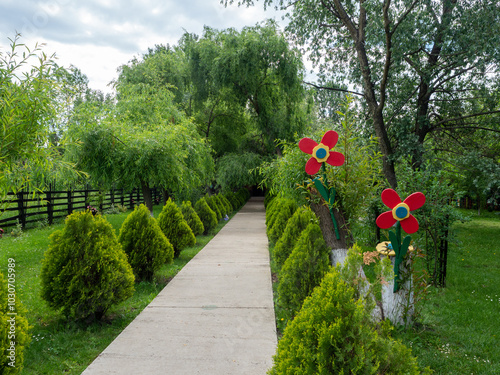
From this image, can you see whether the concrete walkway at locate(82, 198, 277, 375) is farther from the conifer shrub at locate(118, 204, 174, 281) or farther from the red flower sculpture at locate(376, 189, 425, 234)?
the red flower sculpture at locate(376, 189, 425, 234)

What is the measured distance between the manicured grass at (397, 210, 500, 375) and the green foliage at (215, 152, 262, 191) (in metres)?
10.8

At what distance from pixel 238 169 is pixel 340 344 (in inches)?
584

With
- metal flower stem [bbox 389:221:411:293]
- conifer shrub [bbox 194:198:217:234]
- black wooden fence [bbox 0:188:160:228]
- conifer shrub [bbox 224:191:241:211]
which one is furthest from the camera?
conifer shrub [bbox 224:191:241:211]

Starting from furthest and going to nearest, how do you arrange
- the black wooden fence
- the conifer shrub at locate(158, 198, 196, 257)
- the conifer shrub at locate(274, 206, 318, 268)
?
the black wooden fence
the conifer shrub at locate(158, 198, 196, 257)
the conifer shrub at locate(274, 206, 318, 268)

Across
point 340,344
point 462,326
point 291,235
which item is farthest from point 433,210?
point 340,344

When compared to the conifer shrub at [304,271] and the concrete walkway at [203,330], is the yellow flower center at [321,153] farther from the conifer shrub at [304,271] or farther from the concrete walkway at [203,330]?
the concrete walkway at [203,330]

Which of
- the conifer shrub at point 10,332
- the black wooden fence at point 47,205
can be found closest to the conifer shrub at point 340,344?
the conifer shrub at point 10,332

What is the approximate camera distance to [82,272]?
3.73 m

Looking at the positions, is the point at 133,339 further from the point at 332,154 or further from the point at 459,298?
the point at 459,298

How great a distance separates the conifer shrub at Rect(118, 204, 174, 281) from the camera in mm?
5551

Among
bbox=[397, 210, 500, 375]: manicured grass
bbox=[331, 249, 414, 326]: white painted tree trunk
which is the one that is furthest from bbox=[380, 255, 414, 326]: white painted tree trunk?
bbox=[397, 210, 500, 375]: manicured grass

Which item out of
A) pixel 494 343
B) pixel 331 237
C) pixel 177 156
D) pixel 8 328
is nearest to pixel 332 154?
pixel 331 237

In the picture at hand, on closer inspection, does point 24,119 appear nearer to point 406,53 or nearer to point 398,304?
point 398,304

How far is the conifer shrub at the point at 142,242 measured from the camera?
5551mm
